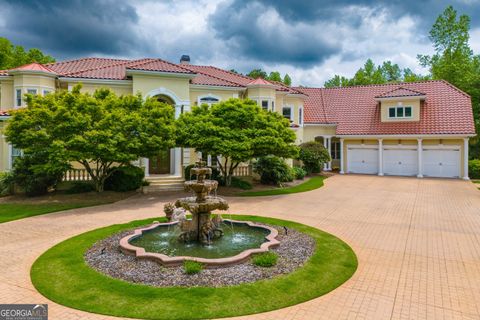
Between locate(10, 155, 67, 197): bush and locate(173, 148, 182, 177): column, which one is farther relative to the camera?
locate(173, 148, 182, 177): column

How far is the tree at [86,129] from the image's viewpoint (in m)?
15.0

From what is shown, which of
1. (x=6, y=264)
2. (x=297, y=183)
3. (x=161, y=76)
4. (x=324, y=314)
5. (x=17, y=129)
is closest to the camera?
(x=324, y=314)

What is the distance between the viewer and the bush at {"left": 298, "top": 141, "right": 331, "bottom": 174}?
28.6 metres

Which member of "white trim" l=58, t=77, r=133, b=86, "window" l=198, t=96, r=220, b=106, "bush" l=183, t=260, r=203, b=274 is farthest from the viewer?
"window" l=198, t=96, r=220, b=106

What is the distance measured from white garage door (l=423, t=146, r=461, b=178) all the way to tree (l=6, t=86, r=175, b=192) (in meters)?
22.2

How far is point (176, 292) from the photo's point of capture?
21.4 ft

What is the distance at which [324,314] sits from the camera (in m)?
5.76

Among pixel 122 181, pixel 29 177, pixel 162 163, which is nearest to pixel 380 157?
pixel 162 163

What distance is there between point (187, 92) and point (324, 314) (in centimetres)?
1899

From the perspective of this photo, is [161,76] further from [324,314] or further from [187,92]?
[324,314]

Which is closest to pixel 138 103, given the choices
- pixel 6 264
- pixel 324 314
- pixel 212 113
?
pixel 212 113

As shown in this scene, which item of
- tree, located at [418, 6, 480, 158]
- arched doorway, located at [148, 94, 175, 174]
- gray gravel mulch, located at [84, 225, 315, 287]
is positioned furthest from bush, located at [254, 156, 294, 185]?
tree, located at [418, 6, 480, 158]

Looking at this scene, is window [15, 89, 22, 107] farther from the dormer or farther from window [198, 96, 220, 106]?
the dormer

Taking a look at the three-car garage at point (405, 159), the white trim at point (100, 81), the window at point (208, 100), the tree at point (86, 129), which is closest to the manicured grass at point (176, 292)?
the tree at point (86, 129)
